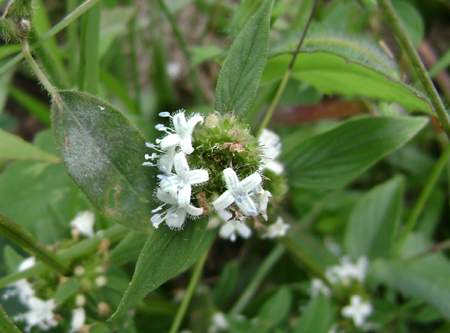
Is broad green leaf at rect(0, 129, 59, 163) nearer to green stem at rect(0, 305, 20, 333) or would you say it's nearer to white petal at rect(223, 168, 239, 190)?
green stem at rect(0, 305, 20, 333)

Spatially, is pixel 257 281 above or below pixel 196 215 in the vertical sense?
above

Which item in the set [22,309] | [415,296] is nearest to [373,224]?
[415,296]

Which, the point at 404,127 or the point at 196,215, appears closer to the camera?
the point at 196,215

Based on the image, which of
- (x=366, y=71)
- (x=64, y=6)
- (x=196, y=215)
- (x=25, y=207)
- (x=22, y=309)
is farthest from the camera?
(x=64, y=6)

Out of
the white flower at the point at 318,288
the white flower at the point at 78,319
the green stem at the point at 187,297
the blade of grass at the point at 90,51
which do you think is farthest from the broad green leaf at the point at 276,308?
the blade of grass at the point at 90,51

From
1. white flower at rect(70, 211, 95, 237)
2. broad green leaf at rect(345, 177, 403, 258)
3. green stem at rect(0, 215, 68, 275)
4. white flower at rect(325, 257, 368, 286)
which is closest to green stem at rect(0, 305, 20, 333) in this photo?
green stem at rect(0, 215, 68, 275)

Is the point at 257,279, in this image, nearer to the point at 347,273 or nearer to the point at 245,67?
the point at 347,273

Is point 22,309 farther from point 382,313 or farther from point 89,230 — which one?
point 382,313
